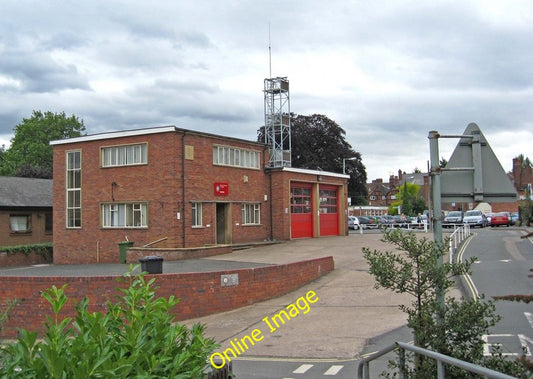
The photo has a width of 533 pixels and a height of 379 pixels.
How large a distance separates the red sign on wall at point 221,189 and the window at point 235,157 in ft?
3.57

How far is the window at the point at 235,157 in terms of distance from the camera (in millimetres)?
27969

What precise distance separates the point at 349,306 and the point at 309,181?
1988cm

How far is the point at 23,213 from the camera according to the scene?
118ft

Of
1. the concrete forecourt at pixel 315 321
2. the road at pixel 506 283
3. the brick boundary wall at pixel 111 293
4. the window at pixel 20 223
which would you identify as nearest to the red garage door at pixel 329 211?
the road at pixel 506 283

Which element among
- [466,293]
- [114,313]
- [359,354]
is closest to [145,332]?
[114,313]

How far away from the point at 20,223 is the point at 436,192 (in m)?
35.5

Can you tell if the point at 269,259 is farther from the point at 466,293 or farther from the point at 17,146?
the point at 17,146

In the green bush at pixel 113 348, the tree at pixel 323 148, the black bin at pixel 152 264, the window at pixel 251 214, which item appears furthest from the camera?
the tree at pixel 323 148

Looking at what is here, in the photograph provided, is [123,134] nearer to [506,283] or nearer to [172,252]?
[172,252]

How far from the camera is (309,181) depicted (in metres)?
33.6

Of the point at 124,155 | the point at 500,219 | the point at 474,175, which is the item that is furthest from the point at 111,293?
the point at 500,219

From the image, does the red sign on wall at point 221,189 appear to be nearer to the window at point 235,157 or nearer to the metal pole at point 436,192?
the window at point 235,157

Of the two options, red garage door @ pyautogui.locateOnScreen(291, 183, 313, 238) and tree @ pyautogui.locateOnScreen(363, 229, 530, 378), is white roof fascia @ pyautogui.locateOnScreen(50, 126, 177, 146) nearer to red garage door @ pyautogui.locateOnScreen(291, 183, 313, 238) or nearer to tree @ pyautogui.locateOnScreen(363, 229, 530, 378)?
red garage door @ pyautogui.locateOnScreen(291, 183, 313, 238)

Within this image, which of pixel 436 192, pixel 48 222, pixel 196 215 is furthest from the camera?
pixel 48 222
